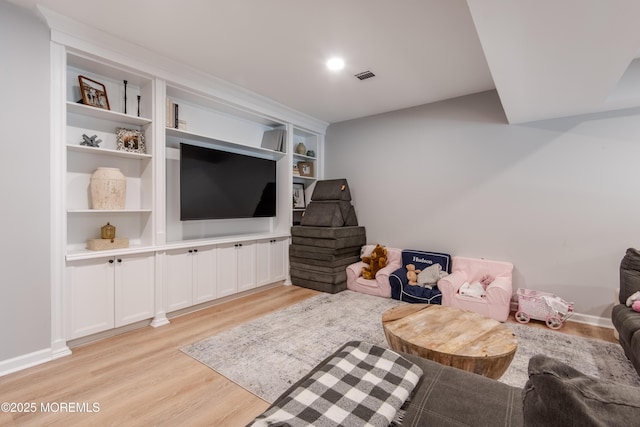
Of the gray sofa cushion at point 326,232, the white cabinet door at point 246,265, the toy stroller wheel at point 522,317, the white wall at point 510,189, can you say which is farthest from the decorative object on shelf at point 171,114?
the toy stroller wheel at point 522,317

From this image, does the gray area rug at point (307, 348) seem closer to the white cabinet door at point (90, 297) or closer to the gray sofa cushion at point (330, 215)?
the white cabinet door at point (90, 297)

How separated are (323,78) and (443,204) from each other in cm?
217

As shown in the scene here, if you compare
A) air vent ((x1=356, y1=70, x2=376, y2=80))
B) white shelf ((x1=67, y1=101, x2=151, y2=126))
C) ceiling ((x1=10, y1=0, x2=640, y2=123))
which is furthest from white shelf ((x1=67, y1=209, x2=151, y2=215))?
air vent ((x1=356, y1=70, x2=376, y2=80))

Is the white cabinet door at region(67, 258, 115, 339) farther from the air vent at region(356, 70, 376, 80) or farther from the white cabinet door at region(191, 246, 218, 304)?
the air vent at region(356, 70, 376, 80)

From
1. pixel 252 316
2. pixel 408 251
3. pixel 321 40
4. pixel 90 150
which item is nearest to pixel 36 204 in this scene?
pixel 90 150

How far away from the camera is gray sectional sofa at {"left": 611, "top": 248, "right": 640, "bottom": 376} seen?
6.27 ft

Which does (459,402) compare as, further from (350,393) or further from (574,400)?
(574,400)

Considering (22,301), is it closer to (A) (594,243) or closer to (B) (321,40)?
(B) (321,40)

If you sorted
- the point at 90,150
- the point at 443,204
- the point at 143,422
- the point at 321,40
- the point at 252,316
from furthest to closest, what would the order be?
the point at 443,204
the point at 252,316
the point at 90,150
the point at 321,40
the point at 143,422

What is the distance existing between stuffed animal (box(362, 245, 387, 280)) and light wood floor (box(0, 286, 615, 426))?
2.06 m

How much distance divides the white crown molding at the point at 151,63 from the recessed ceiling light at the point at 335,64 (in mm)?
1156

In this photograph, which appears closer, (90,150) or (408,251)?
(90,150)

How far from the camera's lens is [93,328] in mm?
2502
